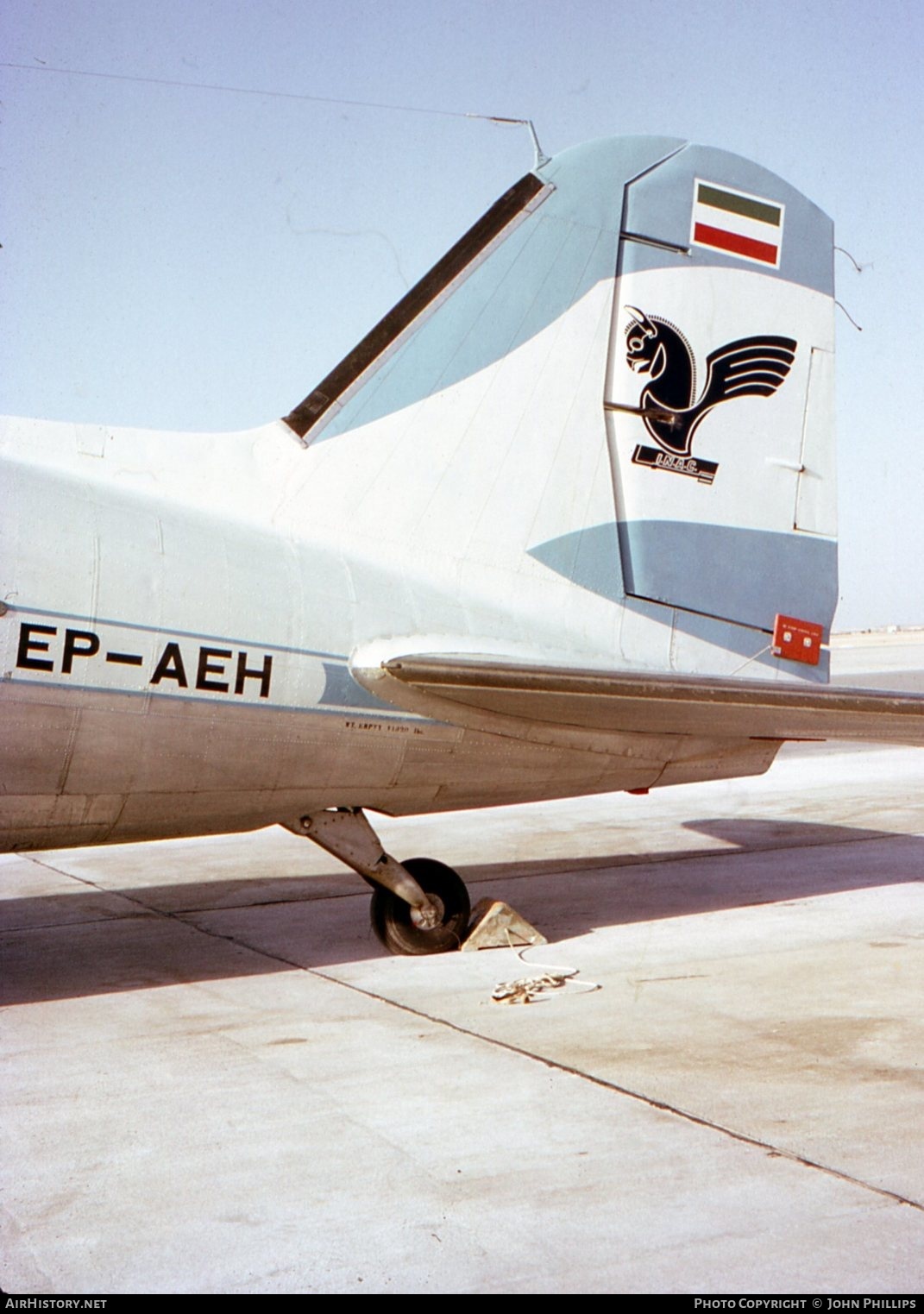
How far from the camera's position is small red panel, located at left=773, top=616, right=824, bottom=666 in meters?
8.18

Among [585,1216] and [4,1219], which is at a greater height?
[585,1216]

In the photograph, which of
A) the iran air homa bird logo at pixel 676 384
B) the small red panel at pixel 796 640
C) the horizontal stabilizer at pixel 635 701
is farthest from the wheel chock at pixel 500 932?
the iran air homa bird logo at pixel 676 384

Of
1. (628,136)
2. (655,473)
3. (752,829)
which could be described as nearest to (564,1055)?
(655,473)

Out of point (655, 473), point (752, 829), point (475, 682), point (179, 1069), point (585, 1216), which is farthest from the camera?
point (752, 829)

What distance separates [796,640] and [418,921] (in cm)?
318

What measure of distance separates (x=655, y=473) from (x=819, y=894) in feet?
11.3

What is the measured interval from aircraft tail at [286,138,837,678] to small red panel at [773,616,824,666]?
0.09 feet

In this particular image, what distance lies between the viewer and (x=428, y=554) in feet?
24.0

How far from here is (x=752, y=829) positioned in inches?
493

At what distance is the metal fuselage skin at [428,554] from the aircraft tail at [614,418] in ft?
0.06

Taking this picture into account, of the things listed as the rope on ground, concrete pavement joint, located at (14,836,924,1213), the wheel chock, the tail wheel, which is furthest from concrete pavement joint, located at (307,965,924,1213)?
the wheel chock

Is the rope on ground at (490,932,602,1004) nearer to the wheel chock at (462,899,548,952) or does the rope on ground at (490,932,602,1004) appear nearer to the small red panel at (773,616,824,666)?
the wheel chock at (462,899,548,952)

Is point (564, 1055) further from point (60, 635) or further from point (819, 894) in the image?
point (819, 894)

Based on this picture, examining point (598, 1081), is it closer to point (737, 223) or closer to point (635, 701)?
point (635, 701)
